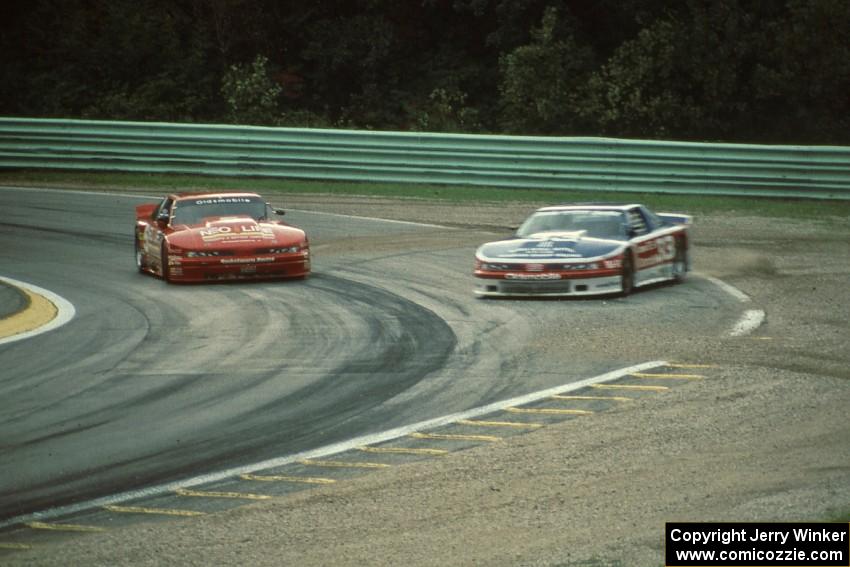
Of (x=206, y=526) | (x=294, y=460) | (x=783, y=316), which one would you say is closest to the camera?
(x=206, y=526)

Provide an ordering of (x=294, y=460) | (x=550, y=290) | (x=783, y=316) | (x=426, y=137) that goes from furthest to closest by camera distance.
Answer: (x=426, y=137) < (x=550, y=290) < (x=783, y=316) < (x=294, y=460)

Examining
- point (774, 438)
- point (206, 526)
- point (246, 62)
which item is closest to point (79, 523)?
point (206, 526)

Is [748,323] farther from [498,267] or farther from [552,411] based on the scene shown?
[552,411]

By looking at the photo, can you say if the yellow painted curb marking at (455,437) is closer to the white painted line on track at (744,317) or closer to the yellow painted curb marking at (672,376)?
the yellow painted curb marking at (672,376)

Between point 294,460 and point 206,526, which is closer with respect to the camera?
point 206,526

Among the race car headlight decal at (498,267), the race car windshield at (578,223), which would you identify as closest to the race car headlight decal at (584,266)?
the race car headlight decal at (498,267)

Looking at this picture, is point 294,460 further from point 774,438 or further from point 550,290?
point 550,290

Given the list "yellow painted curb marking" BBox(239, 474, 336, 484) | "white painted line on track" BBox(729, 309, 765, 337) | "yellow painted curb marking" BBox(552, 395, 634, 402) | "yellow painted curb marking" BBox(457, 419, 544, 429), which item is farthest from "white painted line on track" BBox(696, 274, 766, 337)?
"yellow painted curb marking" BBox(239, 474, 336, 484)

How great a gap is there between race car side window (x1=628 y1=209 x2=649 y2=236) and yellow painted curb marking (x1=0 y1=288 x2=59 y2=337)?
6.71m

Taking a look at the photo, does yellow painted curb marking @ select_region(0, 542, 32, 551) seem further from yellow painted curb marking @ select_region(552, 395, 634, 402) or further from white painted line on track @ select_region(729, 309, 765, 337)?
white painted line on track @ select_region(729, 309, 765, 337)

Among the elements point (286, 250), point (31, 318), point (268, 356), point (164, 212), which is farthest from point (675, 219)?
point (31, 318)

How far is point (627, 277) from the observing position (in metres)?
16.8

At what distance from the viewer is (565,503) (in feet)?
27.4

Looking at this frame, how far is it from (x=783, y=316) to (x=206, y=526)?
8.74m
